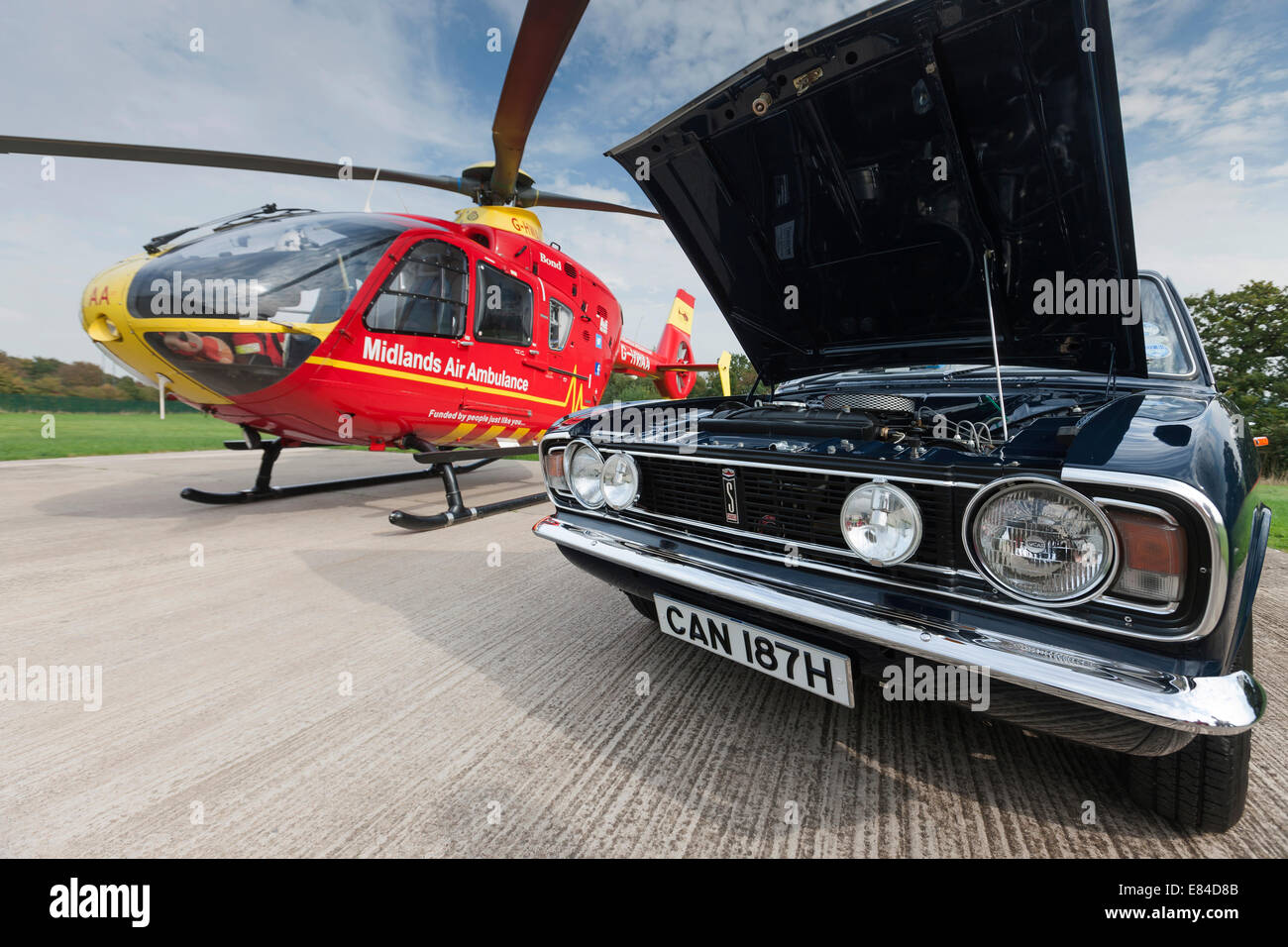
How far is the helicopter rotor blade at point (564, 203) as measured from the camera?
7.77 metres

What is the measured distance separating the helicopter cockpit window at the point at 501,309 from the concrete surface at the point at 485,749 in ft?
9.60

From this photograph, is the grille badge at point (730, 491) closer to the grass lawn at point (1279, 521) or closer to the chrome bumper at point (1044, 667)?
the chrome bumper at point (1044, 667)

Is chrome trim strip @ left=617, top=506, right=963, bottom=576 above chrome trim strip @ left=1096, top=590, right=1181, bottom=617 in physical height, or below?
above

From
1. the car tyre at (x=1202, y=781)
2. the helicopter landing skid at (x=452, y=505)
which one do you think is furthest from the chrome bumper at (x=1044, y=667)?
the helicopter landing skid at (x=452, y=505)

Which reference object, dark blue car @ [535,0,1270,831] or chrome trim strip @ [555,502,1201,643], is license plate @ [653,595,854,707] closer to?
dark blue car @ [535,0,1270,831]

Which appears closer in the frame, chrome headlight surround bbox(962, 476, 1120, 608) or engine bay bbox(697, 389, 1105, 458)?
chrome headlight surround bbox(962, 476, 1120, 608)

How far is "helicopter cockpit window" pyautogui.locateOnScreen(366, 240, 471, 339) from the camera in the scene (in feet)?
14.8

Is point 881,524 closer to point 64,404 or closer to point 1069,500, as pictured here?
point 1069,500

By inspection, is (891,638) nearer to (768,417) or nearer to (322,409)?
(768,417)

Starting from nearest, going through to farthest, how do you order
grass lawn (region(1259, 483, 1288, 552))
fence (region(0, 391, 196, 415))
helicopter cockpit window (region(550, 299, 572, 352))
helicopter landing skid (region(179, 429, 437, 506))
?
grass lawn (region(1259, 483, 1288, 552)) < helicopter landing skid (region(179, 429, 437, 506)) < helicopter cockpit window (region(550, 299, 572, 352)) < fence (region(0, 391, 196, 415))

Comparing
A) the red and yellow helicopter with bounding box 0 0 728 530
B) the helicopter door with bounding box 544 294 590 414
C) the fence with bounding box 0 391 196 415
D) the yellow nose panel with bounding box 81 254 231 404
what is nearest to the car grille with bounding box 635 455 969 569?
the red and yellow helicopter with bounding box 0 0 728 530

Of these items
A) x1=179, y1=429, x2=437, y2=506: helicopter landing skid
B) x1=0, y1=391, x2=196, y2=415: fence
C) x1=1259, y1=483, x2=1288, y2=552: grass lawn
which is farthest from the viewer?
x1=0, y1=391, x2=196, y2=415: fence

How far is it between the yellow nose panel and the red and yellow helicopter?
0.05 ft
